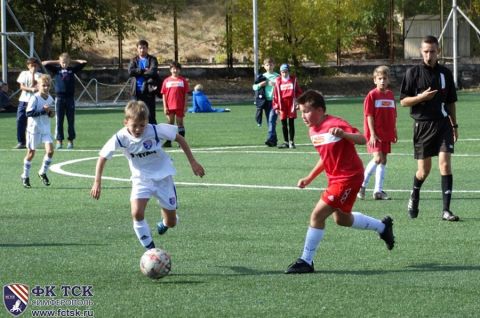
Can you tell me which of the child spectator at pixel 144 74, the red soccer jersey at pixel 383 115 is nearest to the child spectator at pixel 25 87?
the child spectator at pixel 144 74

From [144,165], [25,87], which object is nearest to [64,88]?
[25,87]

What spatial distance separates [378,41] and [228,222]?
52.4 metres

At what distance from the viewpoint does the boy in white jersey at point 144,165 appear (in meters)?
10.1

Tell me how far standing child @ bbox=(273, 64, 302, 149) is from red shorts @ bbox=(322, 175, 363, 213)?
13.8 meters

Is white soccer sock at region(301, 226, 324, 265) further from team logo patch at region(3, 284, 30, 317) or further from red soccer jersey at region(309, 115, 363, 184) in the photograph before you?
team logo patch at region(3, 284, 30, 317)

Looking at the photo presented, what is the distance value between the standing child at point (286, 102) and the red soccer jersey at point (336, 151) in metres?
13.7

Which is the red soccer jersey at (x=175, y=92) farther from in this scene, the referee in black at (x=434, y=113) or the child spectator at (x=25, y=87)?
the referee in black at (x=434, y=113)

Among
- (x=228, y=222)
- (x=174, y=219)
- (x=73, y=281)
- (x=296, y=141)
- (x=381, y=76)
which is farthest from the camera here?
(x=296, y=141)

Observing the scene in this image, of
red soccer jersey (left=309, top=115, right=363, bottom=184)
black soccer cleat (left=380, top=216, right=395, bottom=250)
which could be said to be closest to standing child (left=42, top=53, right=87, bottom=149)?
black soccer cleat (left=380, top=216, right=395, bottom=250)

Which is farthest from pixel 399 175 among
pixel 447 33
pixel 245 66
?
pixel 447 33

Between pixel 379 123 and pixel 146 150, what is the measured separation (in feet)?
19.1

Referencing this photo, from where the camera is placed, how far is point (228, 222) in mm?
12797

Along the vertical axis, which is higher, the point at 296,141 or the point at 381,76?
the point at 381,76

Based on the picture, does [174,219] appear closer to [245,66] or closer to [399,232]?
[399,232]
